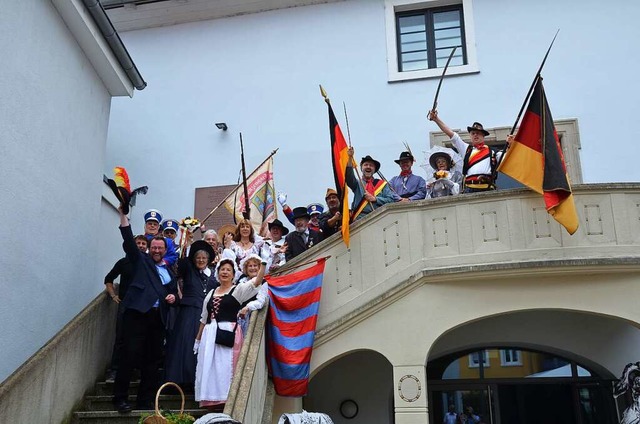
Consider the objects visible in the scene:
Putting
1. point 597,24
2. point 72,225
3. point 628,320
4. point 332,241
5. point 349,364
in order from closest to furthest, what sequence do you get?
point 628,320
point 332,241
point 72,225
point 349,364
point 597,24

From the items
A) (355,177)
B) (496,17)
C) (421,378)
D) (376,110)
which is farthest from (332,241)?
(496,17)

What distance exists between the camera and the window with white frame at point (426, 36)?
42.8ft

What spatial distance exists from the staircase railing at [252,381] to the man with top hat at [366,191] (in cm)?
194

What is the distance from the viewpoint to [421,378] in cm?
851

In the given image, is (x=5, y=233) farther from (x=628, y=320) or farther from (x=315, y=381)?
(x=628, y=320)

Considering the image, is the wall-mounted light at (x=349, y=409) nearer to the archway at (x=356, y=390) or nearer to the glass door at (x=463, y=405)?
the archway at (x=356, y=390)

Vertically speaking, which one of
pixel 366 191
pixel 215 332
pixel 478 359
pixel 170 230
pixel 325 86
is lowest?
pixel 478 359

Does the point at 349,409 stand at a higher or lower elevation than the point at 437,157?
lower

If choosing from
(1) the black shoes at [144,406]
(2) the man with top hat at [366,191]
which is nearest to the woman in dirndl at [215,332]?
(1) the black shoes at [144,406]

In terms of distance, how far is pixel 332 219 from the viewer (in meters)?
9.52

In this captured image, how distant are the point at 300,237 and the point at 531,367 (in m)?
4.12

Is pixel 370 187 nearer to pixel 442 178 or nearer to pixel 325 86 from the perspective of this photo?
pixel 442 178

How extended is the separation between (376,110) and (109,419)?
729cm

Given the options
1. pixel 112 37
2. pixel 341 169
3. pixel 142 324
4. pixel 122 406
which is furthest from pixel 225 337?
pixel 112 37
